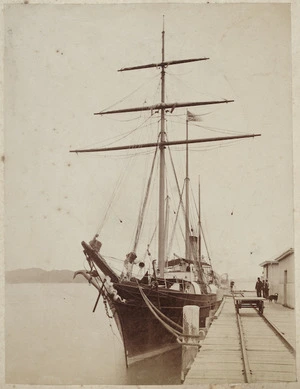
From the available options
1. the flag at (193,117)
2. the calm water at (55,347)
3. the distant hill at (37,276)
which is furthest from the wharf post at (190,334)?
the flag at (193,117)

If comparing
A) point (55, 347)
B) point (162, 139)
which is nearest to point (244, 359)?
point (55, 347)

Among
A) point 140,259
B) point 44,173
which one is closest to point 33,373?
point 140,259

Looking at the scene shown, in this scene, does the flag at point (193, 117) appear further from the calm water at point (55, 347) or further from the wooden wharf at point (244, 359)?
the wooden wharf at point (244, 359)

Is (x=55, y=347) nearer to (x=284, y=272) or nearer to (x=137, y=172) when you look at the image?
(x=137, y=172)

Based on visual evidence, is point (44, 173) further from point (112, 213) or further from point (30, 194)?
point (112, 213)

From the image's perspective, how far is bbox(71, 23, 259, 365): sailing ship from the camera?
412 centimetres

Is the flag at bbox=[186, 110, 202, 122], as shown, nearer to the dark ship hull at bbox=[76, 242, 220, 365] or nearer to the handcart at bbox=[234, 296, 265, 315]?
the dark ship hull at bbox=[76, 242, 220, 365]

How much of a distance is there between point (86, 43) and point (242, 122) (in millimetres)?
1274

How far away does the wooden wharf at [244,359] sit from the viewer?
149 inches

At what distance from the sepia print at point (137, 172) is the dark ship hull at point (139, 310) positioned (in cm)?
3

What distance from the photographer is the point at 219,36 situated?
401cm

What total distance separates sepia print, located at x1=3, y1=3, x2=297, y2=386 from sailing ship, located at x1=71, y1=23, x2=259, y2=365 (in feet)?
0.06

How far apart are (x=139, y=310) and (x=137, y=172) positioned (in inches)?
45.6

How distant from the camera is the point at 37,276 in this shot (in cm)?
392
